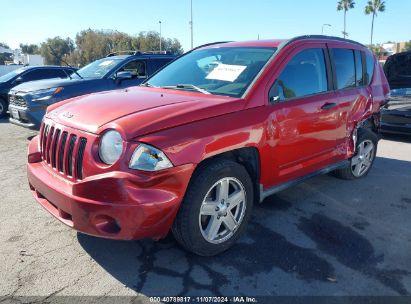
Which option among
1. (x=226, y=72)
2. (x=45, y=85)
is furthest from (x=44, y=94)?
(x=226, y=72)

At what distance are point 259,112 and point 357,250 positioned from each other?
1534mm

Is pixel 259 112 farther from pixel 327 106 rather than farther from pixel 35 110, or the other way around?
pixel 35 110

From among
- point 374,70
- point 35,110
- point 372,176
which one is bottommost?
point 372,176

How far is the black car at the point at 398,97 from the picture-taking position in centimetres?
781

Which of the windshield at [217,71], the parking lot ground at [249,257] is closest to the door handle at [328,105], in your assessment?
the windshield at [217,71]

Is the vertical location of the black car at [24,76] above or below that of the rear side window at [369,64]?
below

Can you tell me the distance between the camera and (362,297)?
2701mm

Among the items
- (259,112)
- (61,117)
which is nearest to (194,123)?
(259,112)

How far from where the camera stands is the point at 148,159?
2600mm

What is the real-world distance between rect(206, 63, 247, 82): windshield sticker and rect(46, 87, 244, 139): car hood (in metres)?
0.35

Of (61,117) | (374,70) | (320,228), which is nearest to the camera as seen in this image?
(61,117)

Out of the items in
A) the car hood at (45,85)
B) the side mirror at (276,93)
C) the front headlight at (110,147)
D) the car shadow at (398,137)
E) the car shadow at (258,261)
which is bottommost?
the car shadow at (398,137)

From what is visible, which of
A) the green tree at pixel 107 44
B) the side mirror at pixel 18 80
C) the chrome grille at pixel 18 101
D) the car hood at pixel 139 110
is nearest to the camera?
the car hood at pixel 139 110

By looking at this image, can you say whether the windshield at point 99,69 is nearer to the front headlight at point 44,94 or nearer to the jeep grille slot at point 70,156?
the front headlight at point 44,94
